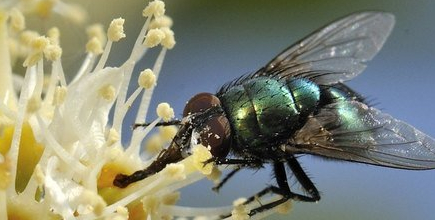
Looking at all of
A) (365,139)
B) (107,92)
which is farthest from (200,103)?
(365,139)

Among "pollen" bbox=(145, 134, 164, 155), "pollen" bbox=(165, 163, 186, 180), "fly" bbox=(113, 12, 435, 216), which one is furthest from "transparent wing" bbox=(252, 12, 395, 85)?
"pollen" bbox=(165, 163, 186, 180)

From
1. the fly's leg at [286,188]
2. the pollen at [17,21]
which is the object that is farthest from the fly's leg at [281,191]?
the pollen at [17,21]

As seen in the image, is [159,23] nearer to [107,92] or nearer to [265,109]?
[107,92]

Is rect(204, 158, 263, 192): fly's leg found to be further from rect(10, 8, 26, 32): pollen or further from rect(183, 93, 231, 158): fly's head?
rect(10, 8, 26, 32): pollen

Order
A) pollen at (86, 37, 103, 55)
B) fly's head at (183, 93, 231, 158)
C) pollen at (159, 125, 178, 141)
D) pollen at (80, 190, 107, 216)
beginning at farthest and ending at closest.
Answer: pollen at (86, 37, 103, 55) → pollen at (159, 125, 178, 141) → fly's head at (183, 93, 231, 158) → pollen at (80, 190, 107, 216)

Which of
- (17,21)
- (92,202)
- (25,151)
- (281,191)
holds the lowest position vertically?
(281,191)

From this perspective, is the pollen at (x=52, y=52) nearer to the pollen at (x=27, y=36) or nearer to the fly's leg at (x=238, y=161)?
the pollen at (x=27, y=36)

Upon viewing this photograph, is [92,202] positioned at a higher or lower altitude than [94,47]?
lower
